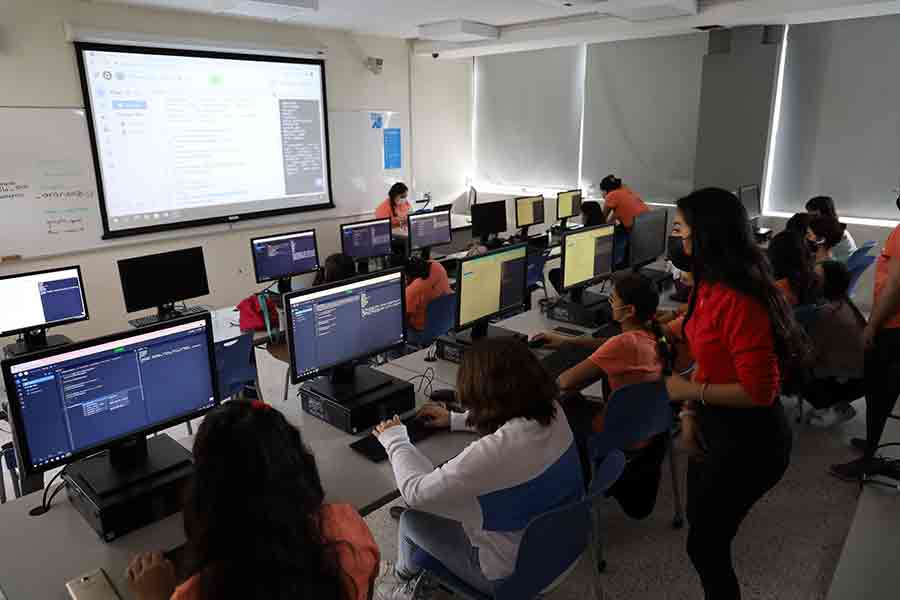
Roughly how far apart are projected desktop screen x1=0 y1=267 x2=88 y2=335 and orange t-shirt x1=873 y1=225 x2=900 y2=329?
14.0 feet

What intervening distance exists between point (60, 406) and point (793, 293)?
3.26 metres

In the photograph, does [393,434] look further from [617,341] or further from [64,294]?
[64,294]

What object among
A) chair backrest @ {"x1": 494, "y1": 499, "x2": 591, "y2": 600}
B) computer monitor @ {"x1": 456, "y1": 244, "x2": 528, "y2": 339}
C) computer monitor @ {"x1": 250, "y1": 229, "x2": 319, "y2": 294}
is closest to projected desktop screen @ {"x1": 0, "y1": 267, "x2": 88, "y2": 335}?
computer monitor @ {"x1": 250, "y1": 229, "x2": 319, "y2": 294}

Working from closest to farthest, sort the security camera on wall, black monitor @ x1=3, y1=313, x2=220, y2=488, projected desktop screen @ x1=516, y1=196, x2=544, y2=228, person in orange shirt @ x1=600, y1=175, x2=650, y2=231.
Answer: black monitor @ x1=3, y1=313, x2=220, y2=488 → person in orange shirt @ x1=600, y1=175, x2=650, y2=231 → projected desktop screen @ x1=516, y1=196, x2=544, y2=228 → the security camera on wall

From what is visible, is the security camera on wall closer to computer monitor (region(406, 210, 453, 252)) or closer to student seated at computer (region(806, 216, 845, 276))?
computer monitor (region(406, 210, 453, 252))

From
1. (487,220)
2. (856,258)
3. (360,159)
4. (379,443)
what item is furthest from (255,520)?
(360,159)

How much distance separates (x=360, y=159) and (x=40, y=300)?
433cm

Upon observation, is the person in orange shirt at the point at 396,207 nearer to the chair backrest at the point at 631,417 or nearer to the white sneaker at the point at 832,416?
the white sneaker at the point at 832,416

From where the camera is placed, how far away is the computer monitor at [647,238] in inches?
162

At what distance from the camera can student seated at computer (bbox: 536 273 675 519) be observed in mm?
2365

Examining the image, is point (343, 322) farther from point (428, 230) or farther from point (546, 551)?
point (428, 230)

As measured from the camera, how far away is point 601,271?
3734 mm

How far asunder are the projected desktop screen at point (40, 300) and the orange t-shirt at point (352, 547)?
304 cm

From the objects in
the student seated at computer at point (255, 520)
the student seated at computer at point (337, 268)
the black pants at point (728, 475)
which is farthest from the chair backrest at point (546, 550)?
the student seated at computer at point (337, 268)
